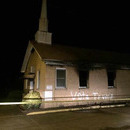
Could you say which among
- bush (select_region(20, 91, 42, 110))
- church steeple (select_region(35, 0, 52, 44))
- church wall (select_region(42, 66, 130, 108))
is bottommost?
bush (select_region(20, 91, 42, 110))

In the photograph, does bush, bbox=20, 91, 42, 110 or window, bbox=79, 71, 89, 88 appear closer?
bush, bbox=20, 91, 42, 110

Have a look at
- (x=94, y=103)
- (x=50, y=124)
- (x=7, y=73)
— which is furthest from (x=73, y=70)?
(x=7, y=73)

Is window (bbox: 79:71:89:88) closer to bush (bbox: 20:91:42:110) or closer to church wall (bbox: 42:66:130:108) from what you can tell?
church wall (bbox: 42:66:130:108)

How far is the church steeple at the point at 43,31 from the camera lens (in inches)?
595

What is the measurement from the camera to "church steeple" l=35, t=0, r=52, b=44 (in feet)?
49.6

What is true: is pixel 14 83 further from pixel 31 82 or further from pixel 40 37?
pixel 40 37

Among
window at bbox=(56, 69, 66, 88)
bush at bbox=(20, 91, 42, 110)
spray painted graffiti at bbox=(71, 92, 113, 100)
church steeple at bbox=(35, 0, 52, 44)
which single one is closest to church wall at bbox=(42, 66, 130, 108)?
spray painted graffiti at bbox=(71, 92, 113, 100)

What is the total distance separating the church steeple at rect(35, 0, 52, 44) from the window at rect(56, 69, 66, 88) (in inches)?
166

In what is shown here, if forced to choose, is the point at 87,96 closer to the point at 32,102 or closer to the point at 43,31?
the point at 32,102

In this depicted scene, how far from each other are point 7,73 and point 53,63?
3117 centimetres

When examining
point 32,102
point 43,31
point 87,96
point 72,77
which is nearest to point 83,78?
point 72,77

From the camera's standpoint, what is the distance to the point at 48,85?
38.3 feet

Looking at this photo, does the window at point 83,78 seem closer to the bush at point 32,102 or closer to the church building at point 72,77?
the church building at point 72,77

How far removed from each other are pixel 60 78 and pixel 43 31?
5647 mm
